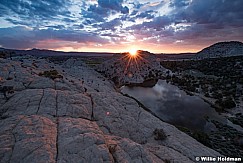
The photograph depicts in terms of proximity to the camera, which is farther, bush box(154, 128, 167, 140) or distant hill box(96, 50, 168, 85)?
distant hill box(96, 50, 168, 85)

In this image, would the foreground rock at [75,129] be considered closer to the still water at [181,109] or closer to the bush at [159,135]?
the bush at [159,135]

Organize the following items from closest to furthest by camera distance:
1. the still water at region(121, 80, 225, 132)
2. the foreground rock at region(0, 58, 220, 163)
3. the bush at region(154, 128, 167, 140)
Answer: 1. the foreground rock at region(0, 58, 220, 163)
2. the bush at region(154, 128, 167, 140)
3. the still water at region(121, 80, 225, 132)

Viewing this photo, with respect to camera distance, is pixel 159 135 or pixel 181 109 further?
pixel 181 109

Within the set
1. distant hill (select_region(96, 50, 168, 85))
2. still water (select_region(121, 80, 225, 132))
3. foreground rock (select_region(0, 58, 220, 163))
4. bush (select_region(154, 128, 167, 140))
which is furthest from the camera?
distant hill (select_region(96, 50, 168, 85))

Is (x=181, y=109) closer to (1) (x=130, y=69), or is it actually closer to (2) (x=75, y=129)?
(2) (x=75, y=129)

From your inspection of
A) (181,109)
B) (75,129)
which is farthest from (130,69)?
(75,129)

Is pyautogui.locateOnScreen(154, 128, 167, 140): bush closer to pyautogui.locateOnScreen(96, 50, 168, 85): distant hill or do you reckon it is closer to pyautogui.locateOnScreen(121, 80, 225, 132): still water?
pyautogui.locateOnScreen(121, 80, 225, 132): still water

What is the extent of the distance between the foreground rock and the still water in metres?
10.6

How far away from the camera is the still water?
99.7 feet

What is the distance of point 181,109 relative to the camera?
122 feet

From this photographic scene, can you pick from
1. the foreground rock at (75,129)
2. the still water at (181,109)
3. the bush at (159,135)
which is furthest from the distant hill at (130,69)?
the bush at (159,135)

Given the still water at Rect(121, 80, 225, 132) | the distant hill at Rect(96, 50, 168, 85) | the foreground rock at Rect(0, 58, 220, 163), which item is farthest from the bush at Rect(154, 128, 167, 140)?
the distant hill at Rect(96, 50, 168, 85)

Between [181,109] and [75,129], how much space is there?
2810 centimetres

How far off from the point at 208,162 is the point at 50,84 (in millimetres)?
20203
